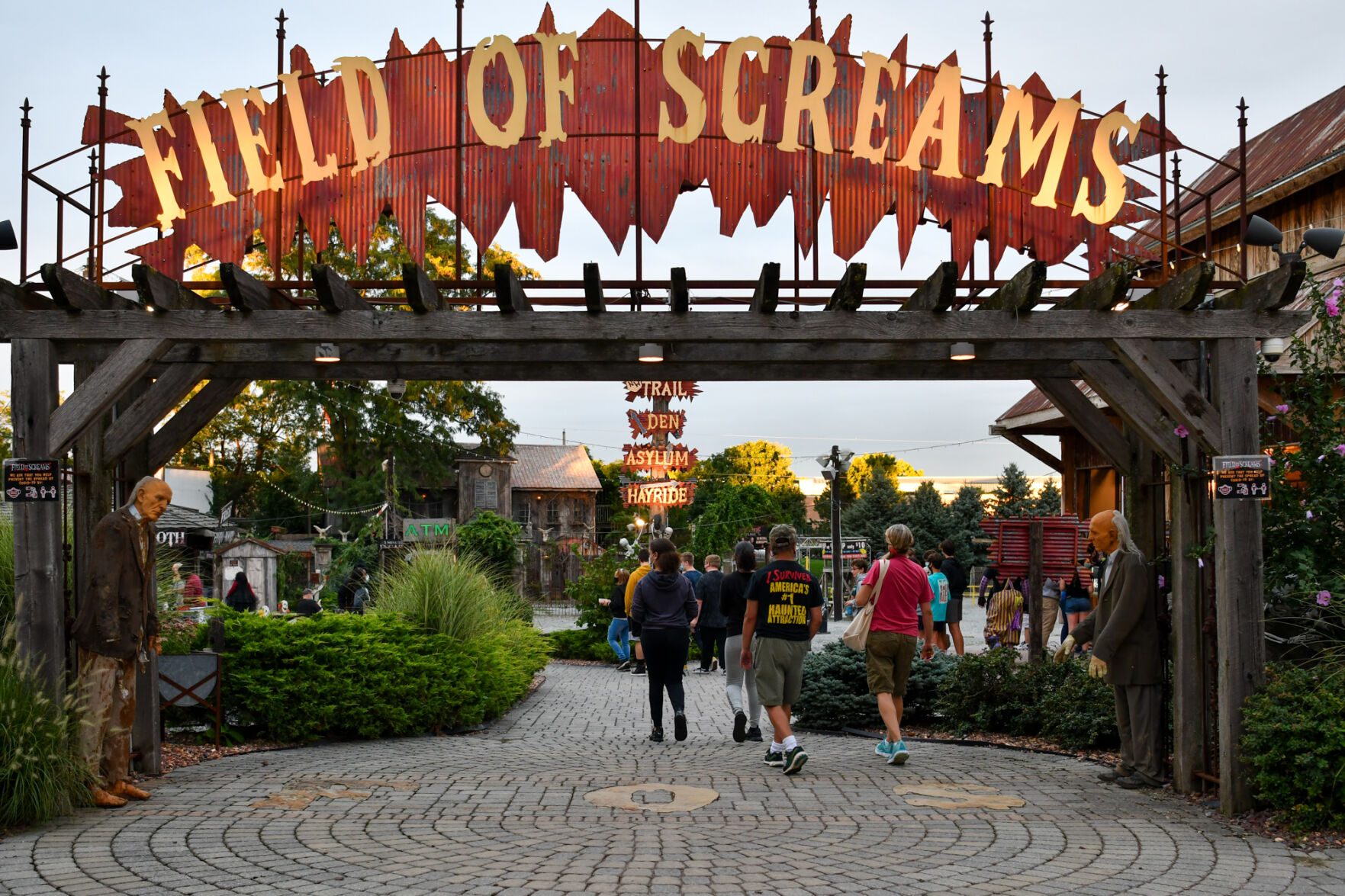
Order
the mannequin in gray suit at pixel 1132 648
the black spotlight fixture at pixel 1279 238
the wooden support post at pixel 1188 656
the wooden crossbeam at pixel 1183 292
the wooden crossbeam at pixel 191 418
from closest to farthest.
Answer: the wooden crossbeam at pixel 1183 292, the black spotlight fixture at pixel 1279 238, the wooden support post at pixel 1188 656, the mannequin in gray suit at pixel 1132 648, the wooden crossbeam at pixel 191 418

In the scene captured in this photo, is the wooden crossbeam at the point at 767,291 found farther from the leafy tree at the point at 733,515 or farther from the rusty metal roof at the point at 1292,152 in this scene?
the leafy tree at the point at 733,515

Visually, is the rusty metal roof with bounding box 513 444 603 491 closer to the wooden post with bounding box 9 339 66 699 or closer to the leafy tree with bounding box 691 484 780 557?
the leafy tree with bounding box 691 484 780 557

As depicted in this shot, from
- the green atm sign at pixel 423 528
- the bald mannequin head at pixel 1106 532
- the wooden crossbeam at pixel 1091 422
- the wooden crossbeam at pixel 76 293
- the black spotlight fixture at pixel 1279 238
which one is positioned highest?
the black spotlight fixture at pixel 1279 238

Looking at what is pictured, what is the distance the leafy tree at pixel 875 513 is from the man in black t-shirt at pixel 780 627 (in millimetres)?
34011

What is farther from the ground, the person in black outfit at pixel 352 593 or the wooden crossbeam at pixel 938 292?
the wooden crossbeam at pixel 938 292

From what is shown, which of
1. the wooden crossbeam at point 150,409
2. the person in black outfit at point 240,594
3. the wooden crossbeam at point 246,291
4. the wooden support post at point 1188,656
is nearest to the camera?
the wooden crossbeam at point 246,291

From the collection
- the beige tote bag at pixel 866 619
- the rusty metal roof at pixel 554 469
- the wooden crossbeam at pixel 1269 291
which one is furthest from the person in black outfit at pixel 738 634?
the rusty metal roof at pixel 554 469

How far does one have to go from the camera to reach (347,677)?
10.5 metres

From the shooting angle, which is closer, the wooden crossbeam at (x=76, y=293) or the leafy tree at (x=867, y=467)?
the wooden crossbeam at (x=76, y=293)

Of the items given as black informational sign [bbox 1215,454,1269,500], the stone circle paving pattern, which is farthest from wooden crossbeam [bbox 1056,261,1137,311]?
the stone circle paving pattern

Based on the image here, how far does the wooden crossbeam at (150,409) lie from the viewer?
8281mm

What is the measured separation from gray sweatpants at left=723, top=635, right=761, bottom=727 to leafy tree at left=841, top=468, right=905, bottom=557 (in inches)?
1274

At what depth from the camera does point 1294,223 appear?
51.7 ft

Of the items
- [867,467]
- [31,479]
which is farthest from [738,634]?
[867,467]
